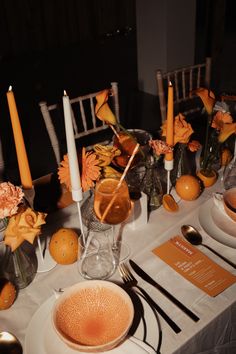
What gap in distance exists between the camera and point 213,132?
116 cm

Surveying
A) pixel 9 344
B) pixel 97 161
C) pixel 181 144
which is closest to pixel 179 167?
pixel 181 144

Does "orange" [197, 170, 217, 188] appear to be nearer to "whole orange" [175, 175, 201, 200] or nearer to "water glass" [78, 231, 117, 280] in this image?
"whole orange" [175, 175, 201, 200]

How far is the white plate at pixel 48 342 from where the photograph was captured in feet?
2.28

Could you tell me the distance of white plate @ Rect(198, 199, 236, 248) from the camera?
0.96m

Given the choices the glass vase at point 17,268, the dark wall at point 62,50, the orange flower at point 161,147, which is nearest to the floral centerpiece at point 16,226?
the glass vase at point 17,268

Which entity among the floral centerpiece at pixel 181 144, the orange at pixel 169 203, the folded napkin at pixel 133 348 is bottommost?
the folded napkin at pixel 133 348

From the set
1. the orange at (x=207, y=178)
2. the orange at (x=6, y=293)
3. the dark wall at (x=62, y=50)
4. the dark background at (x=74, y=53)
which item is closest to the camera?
the orange at (x=6, y=293)

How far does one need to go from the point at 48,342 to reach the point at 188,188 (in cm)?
60

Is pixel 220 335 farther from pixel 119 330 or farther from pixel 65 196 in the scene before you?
pixel 65 196

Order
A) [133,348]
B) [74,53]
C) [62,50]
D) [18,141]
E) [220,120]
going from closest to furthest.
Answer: [133,348], [18,141], [220,120], [74,53], [62,50]

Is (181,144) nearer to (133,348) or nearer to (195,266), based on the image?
(195,266)

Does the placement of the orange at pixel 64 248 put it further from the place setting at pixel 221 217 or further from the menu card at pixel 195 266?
the place setting at pixel 221 217

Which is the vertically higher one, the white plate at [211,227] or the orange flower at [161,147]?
the orange flower at [161,147]

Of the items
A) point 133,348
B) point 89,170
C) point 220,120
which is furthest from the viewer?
point 220,120
